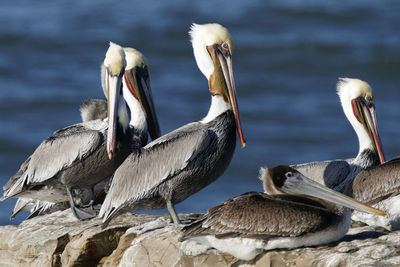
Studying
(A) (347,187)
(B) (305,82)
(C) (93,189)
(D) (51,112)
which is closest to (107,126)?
(C) (93,189)

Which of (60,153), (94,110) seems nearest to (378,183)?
(60,153)

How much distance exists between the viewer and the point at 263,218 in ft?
19.4

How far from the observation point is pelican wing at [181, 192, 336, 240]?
5879 mm

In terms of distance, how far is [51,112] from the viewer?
2173 cm

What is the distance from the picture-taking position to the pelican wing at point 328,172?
7.95 metres

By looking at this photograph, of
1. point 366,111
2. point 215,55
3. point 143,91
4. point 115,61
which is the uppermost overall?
point 115,61

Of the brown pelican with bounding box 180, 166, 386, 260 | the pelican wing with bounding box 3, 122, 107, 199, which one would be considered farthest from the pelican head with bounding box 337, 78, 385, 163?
the brown pelican with bounding box 180, 166, 386, 260

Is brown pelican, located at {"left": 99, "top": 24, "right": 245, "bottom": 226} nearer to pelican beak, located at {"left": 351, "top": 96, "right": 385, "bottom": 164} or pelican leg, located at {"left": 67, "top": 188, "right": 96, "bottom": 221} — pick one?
pelican leg, located at {"left": 67, "top": 188, "right": 96, "bottom": 221}

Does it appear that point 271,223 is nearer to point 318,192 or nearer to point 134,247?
point 318,192

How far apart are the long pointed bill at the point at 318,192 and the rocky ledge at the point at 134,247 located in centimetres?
21

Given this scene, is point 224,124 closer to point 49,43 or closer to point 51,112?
point 51,112

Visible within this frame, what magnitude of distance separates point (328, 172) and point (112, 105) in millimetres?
1892

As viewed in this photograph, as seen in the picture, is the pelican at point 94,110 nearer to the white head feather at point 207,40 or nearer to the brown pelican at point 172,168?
the white head feather at point 207,40

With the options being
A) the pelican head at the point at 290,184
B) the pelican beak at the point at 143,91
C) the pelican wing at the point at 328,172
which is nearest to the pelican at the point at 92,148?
the pelican beak at the point at 143,91
